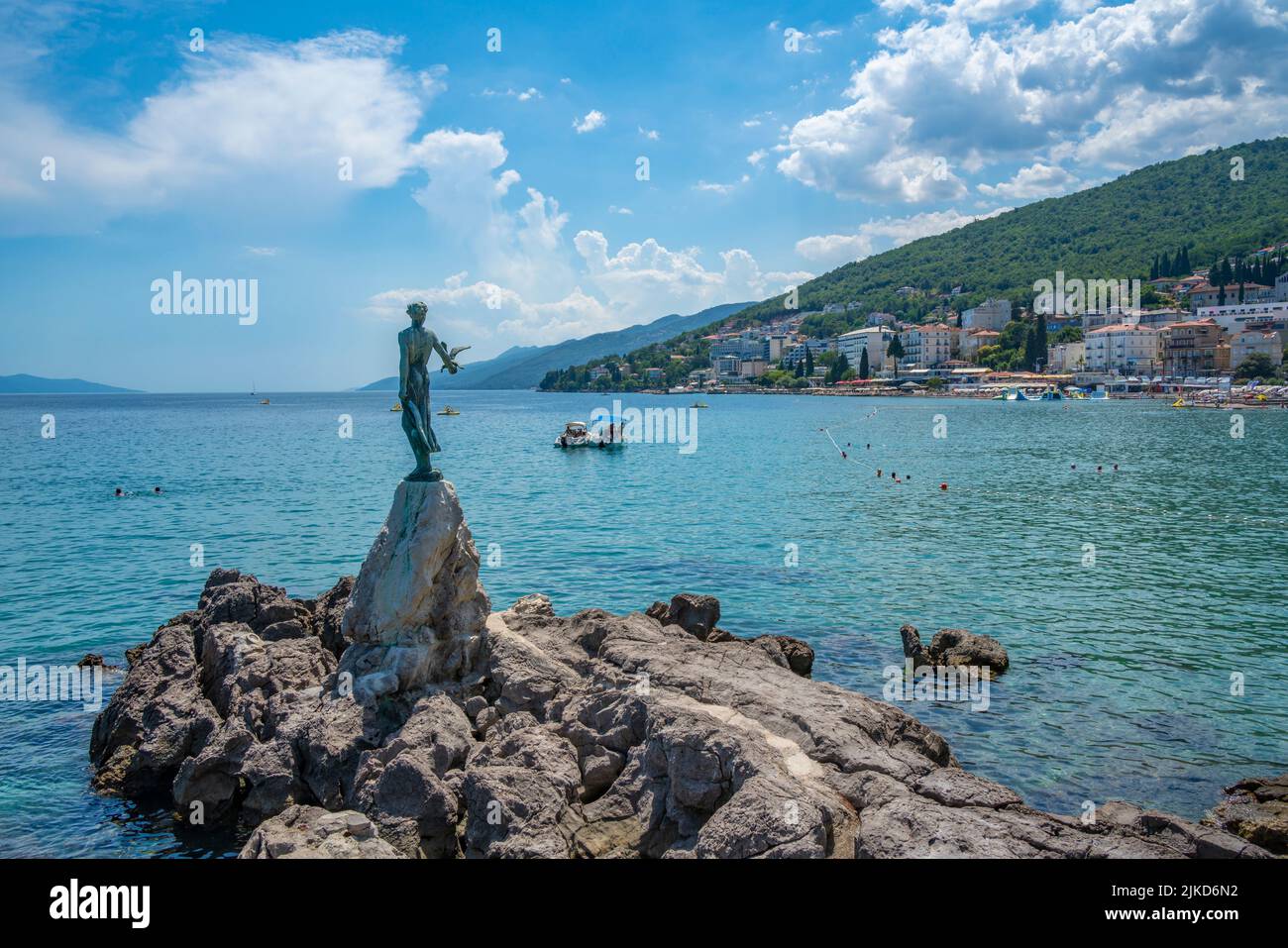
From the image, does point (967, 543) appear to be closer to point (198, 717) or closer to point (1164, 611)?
point (1164, 611)

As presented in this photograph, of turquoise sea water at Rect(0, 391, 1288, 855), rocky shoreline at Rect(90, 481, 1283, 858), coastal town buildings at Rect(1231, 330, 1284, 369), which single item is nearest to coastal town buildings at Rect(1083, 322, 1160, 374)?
coastal town buildings at Rect(1231, 330, 1284, 369)

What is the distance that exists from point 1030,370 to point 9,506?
546 feet

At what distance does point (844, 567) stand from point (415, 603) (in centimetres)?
1647

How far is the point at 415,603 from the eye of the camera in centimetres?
1284

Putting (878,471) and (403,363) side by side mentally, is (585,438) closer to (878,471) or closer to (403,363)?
(878,471)

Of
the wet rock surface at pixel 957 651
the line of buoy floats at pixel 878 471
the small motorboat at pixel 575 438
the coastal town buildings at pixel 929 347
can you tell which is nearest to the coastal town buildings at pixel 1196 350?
the coastal town buildings at pixel 929 347

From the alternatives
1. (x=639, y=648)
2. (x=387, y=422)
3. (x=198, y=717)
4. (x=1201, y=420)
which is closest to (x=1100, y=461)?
(x=1201, y=420)

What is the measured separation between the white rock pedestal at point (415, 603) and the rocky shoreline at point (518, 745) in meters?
0.03

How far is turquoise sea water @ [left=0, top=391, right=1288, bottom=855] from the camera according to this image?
43.5ft

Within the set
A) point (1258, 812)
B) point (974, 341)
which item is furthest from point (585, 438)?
point (974, 341)

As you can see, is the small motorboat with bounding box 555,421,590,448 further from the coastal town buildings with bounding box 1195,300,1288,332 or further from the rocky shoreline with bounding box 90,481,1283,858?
the coastal town buildings with bounding box 1195,300,1288,332

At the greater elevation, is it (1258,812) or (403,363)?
(403,363)

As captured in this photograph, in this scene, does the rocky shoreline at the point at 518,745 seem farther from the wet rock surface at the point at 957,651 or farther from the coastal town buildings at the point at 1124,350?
the coastal town buildings at the point at 1124,350

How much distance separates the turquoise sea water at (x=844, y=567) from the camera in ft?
43.5
